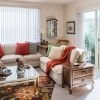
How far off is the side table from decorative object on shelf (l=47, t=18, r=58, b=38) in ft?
9.81

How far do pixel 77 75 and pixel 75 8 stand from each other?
318cm

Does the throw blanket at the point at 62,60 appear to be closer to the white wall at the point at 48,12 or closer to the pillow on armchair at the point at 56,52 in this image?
the pillow on armchair at the point at 56,52

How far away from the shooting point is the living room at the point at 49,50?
10.4 feet

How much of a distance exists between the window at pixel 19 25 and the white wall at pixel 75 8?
1.22 metres

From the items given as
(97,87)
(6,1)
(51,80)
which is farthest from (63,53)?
(6,1)

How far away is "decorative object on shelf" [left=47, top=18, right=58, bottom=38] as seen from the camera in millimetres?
6340

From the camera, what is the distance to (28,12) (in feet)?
19.7

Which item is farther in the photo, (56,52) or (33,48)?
(33,48)

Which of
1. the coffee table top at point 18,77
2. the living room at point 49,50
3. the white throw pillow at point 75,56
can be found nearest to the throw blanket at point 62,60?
the living room at point 49,50

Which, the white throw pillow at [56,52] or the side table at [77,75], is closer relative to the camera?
the side table at [77,75]

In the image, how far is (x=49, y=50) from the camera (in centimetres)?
507

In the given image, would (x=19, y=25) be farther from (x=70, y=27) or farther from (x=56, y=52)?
(x=56, y=52)

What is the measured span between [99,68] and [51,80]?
178 centimetres

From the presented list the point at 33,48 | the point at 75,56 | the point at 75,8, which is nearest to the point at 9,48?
the point at 33,48
